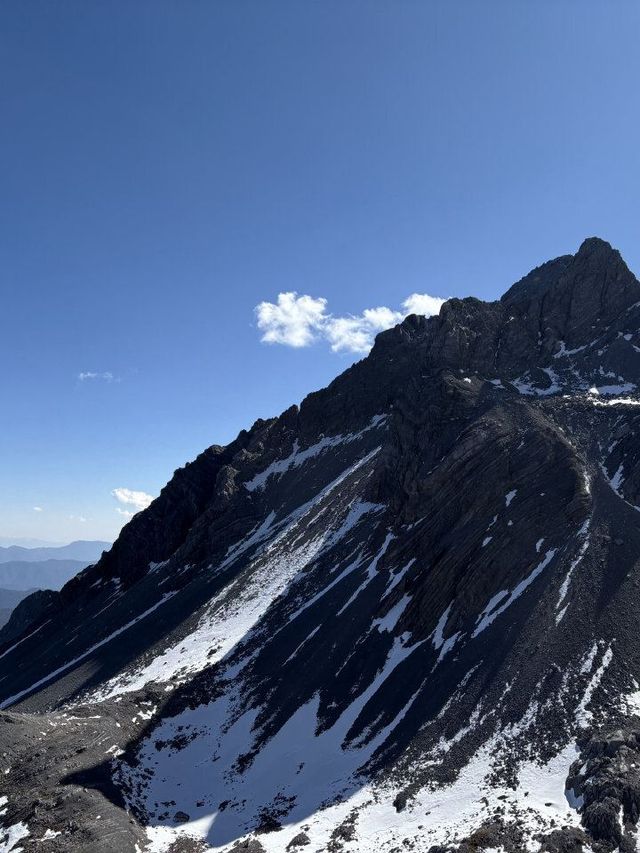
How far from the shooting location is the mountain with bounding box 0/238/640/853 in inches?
1136

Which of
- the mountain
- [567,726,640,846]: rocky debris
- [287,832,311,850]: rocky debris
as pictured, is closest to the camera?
[567,726,640,846]: rocky debris

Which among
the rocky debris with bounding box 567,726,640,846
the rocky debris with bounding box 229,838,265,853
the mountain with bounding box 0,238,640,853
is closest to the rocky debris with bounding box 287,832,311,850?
the mountain with bounding box 0,238,640,853

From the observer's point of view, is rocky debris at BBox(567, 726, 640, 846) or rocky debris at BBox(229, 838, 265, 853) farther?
rocky debris at BBox(229, 838, 265, 853)

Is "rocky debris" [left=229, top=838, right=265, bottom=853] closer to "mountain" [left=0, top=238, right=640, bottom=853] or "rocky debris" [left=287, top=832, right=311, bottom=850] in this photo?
"mountain" [left=0, top=238, right=640, bottom=853]

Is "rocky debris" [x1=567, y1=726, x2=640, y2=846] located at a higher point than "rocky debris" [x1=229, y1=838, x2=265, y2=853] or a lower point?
higher

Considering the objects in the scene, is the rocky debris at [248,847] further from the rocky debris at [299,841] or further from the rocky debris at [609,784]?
the rocky debris at [609,784]

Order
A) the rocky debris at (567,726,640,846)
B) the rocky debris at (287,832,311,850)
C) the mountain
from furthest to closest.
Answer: the mountain → the rocky debris at (287,832,311,850) → the rocky debris at (567,726,640,846)

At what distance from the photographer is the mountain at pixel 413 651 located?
2884cm

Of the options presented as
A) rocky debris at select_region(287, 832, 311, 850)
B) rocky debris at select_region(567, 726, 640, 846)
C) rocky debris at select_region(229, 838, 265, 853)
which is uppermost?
rocky debris at select_region(567, 726, 640, 846)

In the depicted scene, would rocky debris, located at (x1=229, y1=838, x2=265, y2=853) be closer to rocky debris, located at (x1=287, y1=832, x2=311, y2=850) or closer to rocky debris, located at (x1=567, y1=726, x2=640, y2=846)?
rocky debris, located at (x1=287, y1=832, x2=311, y2=850)

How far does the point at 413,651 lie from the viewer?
43.0 metres

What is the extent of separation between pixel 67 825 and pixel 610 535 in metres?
43.9

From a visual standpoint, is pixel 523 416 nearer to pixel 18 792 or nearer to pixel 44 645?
pixel 18 792

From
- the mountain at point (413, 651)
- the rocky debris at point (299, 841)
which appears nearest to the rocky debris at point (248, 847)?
the mountain at point (413, 651)
